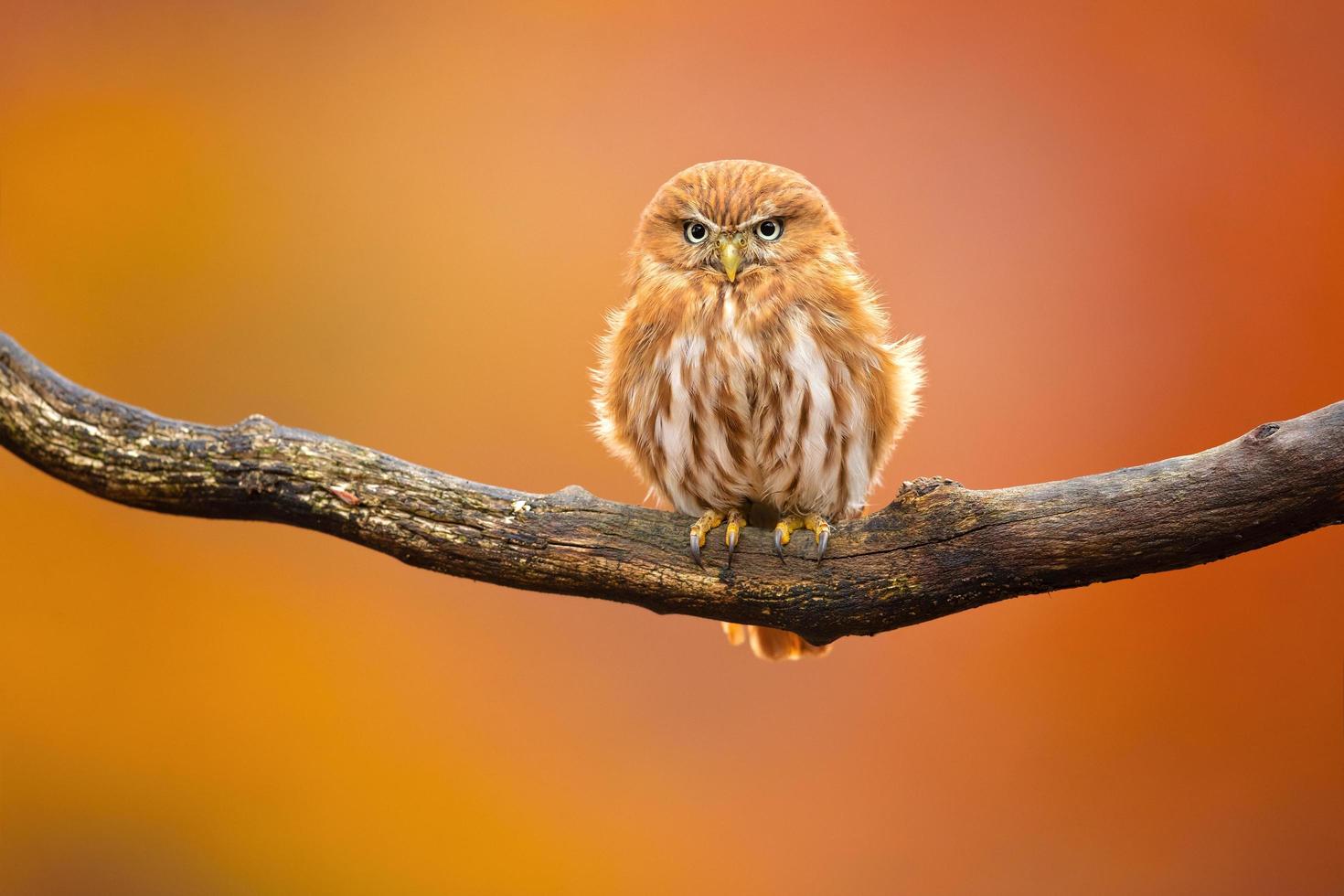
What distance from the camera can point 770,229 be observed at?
9.46 ft

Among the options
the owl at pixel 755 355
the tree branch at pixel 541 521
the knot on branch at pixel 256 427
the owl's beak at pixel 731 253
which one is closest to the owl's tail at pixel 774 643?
the owl at pixel 755 355

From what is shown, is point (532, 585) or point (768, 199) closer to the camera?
point (532, 585)

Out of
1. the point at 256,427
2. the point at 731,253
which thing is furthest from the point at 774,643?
the point at 256,427

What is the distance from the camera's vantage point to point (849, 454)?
9.50ft

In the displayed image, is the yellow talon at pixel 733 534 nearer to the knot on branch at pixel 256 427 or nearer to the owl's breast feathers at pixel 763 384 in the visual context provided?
the owl's breast feathers at pixel 763 384

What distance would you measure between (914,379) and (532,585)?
3.98 ft

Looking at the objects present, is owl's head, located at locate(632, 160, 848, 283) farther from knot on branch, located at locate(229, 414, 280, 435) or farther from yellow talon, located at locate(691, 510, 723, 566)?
knot on branch, located at locate(229, 414, 280, 435)

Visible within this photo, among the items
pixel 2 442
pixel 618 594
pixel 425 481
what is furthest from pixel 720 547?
pixel 2 442

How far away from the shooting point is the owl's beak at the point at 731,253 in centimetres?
280

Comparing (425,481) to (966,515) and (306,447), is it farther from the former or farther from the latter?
(966,515)

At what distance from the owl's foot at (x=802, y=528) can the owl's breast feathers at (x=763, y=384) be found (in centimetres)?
8

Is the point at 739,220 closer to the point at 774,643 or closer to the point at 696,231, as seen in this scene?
the point at 696,231

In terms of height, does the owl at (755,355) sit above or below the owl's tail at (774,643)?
above

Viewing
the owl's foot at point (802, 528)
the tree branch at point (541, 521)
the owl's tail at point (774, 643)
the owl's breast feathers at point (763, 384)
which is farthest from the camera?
the owl's tail at point (774, 643)
